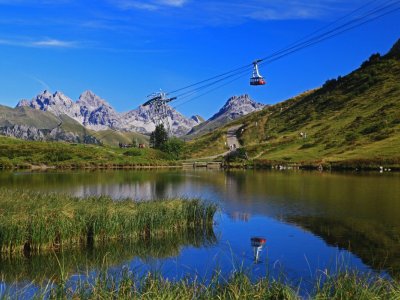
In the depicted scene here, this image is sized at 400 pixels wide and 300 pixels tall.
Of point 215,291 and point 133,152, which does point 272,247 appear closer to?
point 215,291

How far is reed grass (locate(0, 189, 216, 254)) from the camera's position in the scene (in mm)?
23812

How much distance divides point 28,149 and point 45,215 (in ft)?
379

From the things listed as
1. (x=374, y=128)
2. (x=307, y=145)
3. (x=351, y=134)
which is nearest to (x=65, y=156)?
(x=307, y=145)

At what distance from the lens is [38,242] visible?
24016mm

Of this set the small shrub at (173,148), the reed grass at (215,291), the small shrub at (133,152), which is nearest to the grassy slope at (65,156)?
the small shrub at (133,152)

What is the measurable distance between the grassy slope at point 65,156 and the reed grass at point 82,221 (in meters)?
94.5

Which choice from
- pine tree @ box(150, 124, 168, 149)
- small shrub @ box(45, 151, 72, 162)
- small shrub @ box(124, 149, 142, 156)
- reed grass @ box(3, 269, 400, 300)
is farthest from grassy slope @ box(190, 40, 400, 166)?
reed grass @ box(3, 269, 400, 300)

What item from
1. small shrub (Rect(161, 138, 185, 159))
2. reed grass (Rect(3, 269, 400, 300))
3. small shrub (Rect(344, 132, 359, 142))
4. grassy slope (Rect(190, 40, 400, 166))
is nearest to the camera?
reed grass (Rect(3, 269, 400, 300))

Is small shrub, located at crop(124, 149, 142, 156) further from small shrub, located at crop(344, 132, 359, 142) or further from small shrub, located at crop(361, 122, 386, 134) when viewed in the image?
small shrub, located at crop(361, 122, 386, 134)

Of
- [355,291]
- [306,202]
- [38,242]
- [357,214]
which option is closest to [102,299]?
[355,291]

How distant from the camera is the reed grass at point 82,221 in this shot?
2381 cm

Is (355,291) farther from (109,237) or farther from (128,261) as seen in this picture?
(109,237)

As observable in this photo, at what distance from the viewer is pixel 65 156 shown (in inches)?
5212

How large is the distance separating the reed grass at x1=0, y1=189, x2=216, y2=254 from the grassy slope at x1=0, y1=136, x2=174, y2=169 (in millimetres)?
94467
